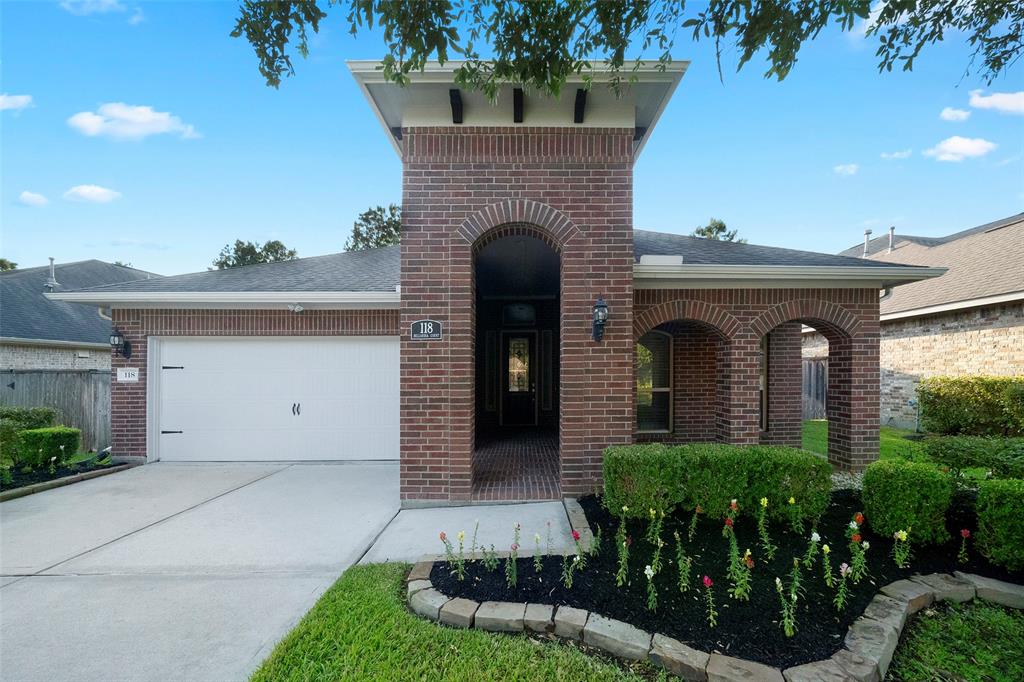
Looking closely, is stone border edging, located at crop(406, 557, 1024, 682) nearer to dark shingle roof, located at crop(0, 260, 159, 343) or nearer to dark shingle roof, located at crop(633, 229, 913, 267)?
dark shingle roof, located at crop(633, 229, 913, 267)

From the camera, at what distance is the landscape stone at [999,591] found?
114 inches

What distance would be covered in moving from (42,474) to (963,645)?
9.94 metres

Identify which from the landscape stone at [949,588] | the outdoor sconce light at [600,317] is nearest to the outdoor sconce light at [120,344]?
the outdoor sconce light at [600,317]

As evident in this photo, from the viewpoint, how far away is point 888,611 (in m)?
2.60

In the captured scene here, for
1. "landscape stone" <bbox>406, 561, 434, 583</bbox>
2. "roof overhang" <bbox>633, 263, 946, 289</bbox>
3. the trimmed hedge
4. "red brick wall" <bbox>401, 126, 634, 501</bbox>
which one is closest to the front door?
"roof overhang" <bbox>633, 263, 946, 289</bbox>

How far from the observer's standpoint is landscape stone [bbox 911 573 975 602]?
2896mm

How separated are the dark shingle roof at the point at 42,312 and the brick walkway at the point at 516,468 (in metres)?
11.8

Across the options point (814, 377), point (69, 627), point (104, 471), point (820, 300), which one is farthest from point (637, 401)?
point (814, 377)

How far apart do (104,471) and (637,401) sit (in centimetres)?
838

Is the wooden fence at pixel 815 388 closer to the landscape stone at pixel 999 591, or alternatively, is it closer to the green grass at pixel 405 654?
the landscape stone at pixel 999 591

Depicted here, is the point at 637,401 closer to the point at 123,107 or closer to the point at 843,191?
the point at 843,191

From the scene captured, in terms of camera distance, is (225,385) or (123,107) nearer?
(225,385)

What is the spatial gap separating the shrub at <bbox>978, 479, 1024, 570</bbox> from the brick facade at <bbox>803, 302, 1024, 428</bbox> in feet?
28.7

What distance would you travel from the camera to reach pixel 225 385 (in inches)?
275
